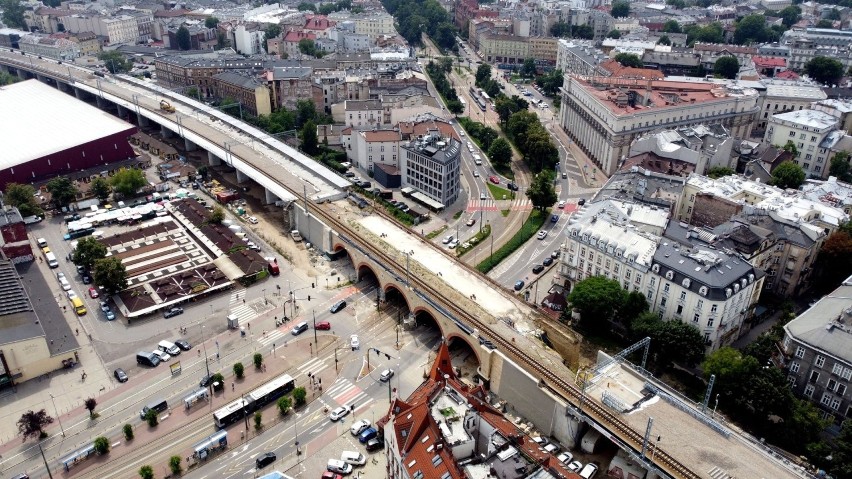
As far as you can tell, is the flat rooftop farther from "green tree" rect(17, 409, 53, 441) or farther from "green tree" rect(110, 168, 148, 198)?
"green tree" rect(17, 409, 53, 441)

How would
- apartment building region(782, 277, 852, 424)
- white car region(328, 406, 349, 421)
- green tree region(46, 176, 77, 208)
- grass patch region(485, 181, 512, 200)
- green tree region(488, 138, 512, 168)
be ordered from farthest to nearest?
green tree region(488, 138, 512, 168)
grass patch region(485, 181, 512, 200)
green tree region(46, 176, 77, 208)
white car region(328, 406, 349, 421)
apartment building region(782, 277, 852, 424)

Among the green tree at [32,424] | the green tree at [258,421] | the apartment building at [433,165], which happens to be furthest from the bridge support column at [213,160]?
the green tree at [258,421]

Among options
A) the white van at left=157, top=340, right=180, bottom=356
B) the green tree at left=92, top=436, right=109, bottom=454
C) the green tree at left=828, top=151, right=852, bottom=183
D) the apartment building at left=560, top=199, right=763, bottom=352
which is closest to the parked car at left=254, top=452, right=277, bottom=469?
the green tree at left=92, top=436, right=109, bottom=454

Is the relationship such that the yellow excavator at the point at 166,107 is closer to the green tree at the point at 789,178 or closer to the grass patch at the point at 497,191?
the grass patch at the point at 497,191

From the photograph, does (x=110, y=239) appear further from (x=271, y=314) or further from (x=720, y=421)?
(x=720, y=421)

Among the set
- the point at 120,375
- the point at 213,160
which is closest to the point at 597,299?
Answer: the point at 120,375
